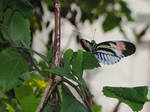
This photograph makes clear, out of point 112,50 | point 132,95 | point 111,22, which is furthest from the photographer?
point 111,22

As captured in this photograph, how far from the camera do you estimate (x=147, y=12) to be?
2309 mm

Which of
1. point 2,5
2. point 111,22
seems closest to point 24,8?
point 2,5

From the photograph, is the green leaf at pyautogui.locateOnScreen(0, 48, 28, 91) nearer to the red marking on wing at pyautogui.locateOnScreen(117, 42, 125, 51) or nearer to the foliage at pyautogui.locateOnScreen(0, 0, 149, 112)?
the foliage at pyautogui.locateOnScreen(0, 0, 149, 112)

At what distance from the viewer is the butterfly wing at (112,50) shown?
1.37ft

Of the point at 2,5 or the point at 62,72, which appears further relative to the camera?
the point at 2,5

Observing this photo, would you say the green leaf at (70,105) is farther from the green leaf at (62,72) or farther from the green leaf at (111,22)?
the green leaf at (111,22)

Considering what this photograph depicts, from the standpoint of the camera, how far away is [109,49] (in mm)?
433

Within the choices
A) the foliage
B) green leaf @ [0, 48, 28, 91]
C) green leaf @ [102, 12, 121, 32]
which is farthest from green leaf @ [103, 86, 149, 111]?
green leaf @ [102, 12, 121, 32]

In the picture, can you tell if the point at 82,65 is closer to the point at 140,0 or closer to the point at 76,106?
the point at 76,106

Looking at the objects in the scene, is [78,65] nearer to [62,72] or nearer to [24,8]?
[62,72]

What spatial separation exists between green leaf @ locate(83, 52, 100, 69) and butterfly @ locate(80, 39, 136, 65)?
0.02 metres

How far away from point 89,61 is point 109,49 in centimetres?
6

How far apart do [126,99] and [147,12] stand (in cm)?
205

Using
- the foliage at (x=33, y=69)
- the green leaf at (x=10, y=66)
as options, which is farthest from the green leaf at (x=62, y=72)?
the green leaf at (x=10, y=66)
